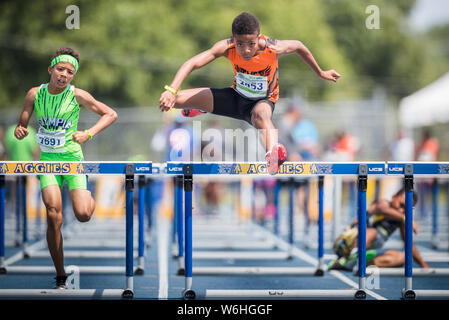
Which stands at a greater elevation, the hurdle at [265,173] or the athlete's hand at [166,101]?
the athlete's hand at [166,101]

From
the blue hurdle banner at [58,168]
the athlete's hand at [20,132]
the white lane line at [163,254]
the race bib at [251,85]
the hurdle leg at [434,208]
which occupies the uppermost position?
the race bib at [251,85]

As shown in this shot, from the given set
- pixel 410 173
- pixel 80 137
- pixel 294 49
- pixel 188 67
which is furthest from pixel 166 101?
pixel 410 173

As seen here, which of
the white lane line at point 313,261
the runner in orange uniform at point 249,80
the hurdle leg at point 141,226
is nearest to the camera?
the runner in orange uniform at point 249,80

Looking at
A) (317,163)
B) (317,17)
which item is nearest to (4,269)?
(317,163)

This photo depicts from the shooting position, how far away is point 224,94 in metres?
5.72

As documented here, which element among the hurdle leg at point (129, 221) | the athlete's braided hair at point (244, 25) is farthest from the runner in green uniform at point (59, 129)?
the athlete's braided hair at point (244, 25)

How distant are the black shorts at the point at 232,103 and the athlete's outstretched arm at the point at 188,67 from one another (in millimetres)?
407

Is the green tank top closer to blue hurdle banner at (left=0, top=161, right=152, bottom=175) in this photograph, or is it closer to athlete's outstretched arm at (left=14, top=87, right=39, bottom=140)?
athlete's outstretched arm at (left=14, top=87, right=39, bottom=140)

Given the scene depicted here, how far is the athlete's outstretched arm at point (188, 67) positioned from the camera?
492 centimetres

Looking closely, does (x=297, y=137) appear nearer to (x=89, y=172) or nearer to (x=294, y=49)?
(x=294, y=49)

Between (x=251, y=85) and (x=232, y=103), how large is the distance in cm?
24

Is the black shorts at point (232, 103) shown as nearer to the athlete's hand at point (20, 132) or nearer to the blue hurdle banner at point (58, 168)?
the blue hurdle banner at point (58, 168)

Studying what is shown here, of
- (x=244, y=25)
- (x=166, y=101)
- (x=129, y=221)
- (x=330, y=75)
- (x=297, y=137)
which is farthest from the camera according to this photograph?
(x=297, y=137)

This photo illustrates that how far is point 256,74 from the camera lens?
5.64 meters
